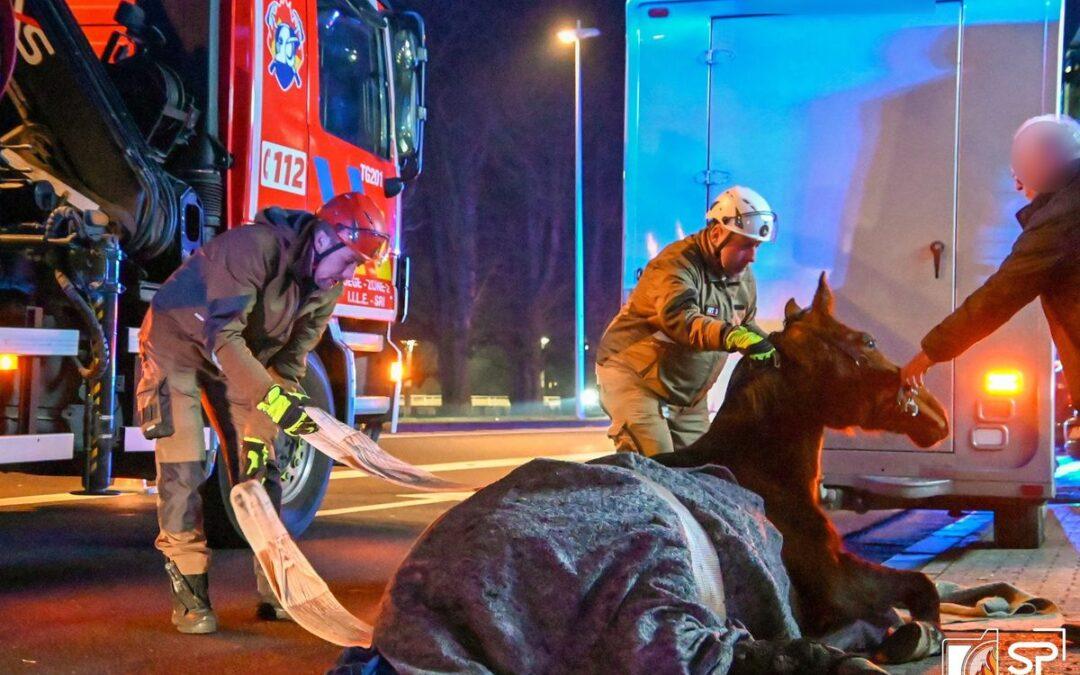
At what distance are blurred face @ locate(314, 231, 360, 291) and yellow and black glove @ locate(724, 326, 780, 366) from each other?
1.65 m

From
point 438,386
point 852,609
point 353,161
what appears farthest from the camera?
point 438,386

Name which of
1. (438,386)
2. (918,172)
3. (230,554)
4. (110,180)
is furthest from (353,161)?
(438,386)

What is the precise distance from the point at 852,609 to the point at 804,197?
4383 mm

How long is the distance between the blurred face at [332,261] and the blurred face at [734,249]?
1.59m

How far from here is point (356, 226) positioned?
222 inches

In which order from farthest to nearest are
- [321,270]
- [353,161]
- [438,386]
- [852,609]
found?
[438,386] < [353,161] < [321,270] < [852,609]

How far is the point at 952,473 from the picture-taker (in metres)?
7.90

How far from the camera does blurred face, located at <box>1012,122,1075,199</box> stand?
5.16 meters

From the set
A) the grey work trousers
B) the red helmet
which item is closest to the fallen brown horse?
the grey work trousers

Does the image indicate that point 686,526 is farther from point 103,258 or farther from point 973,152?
point 973,152

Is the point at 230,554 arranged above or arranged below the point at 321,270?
below

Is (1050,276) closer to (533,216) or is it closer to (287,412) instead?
(287,412)

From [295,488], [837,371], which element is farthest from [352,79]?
[837,371]

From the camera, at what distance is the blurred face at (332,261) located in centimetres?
573
